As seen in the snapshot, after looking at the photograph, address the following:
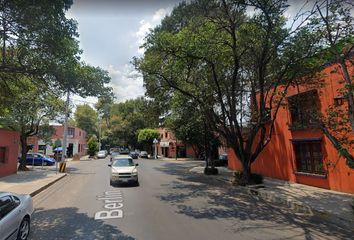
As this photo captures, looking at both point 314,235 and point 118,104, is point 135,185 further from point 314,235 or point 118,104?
point 118,104

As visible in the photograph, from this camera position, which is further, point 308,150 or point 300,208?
point 308,150

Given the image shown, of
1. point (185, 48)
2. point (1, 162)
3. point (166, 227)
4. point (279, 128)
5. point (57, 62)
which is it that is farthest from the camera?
point (1, 162)

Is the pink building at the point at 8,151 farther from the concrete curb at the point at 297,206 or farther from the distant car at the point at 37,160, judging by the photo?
the concrete curb at the point at 297,206

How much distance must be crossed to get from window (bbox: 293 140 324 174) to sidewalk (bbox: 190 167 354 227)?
100 centimetres

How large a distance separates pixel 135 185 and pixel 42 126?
55.0 feet

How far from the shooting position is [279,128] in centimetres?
1761

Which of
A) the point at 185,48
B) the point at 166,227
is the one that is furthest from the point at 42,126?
the point at 166,227

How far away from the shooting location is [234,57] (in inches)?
557

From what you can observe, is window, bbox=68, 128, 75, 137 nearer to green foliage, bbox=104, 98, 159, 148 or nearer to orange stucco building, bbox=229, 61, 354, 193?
green foliage, bbox=104, 98, 159, 148

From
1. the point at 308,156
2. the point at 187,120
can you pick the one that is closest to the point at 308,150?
the point at 308,156

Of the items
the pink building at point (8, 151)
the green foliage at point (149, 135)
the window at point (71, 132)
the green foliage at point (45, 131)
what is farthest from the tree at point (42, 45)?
the green foliage at point (149, 135)

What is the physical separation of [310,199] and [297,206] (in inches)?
57.7

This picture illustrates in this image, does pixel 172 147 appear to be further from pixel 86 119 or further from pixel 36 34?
pixel 36 34

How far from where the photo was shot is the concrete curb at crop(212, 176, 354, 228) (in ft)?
27.7
